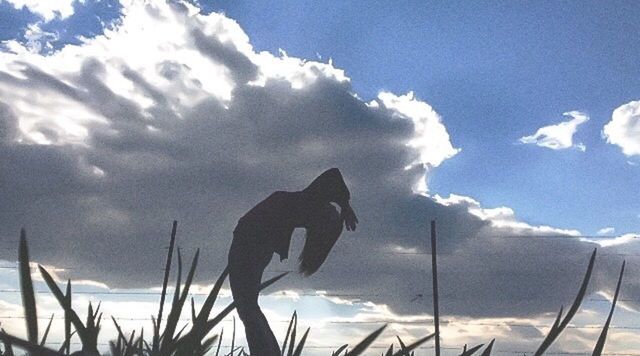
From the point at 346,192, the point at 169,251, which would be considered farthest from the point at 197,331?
the point at 169,251

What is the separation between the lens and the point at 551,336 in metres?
0.51

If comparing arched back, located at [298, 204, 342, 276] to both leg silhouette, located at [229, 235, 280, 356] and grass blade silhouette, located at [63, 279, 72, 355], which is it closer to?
leg silhouette, located at [229, 235, 280, 356]

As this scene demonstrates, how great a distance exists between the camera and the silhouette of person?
18.5 feet

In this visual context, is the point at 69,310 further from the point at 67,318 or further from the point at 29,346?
the point at 29,346

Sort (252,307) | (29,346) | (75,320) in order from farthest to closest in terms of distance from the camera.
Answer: (252,307) → (75,320) → (29,346)

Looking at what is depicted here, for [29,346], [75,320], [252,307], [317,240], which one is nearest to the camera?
[29,346]

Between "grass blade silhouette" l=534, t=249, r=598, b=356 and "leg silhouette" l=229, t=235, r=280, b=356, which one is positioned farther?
"leg silhouette" l=229, t=235, r=280, b=356

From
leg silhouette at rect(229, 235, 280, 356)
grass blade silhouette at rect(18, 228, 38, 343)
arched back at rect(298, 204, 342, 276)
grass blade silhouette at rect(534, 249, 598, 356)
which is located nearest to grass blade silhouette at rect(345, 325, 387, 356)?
grass blade silhouette at rect(534, 249, 598, 356)

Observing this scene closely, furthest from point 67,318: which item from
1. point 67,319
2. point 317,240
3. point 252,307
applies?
point 317,240

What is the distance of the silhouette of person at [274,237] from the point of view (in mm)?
5637

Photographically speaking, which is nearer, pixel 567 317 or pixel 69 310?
pixel 567 317

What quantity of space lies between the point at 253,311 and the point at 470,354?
16.4 feet

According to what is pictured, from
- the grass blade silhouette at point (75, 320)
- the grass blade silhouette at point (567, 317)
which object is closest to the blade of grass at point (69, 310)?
the grass blade silhouette at point (75, 320)

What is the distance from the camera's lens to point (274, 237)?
5840mm
